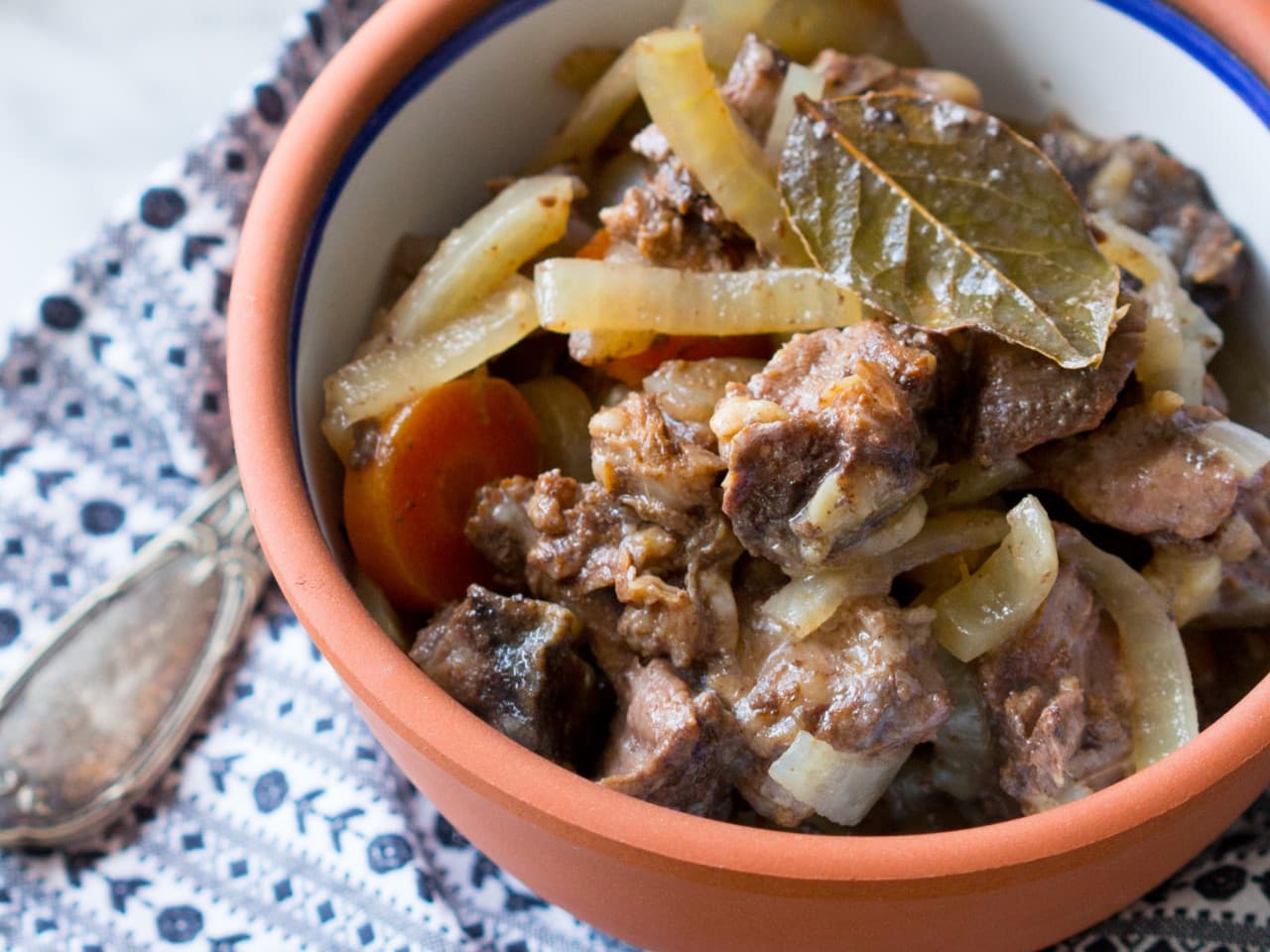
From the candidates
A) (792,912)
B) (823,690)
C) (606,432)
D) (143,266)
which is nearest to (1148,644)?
(823,690)

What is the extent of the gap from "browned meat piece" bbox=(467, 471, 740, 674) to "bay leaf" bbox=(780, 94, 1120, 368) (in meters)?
0.40

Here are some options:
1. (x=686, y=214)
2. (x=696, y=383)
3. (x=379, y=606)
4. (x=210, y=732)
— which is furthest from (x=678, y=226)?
(x=210, y=732)

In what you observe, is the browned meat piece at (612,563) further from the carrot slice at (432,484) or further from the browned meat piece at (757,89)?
the browned meat piece at (757,89)

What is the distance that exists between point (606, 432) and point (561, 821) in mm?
481

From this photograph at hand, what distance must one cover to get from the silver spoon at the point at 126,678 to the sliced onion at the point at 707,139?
117 cm

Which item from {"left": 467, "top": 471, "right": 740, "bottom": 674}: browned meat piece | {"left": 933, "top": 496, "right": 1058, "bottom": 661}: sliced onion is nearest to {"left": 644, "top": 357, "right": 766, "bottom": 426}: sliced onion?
{"left": 467, "top": 471, "right": 740, "bottom": 674}: browned meat piece

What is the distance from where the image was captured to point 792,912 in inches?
59.7

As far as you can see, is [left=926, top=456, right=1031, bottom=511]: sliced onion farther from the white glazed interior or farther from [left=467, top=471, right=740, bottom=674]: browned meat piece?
the white glazed interior

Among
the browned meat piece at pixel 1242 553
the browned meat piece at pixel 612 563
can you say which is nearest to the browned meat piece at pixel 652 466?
the browned meat piece at pixel 612 563

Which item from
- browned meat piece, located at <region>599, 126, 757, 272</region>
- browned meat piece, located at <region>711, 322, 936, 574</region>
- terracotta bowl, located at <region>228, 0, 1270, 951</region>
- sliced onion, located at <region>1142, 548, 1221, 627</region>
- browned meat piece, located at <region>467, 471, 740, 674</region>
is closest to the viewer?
terracotta bowl, located at <region>228, 0, 1270, 951</region>

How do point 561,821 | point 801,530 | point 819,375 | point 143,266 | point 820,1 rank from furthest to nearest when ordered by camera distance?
point 143,266, point 820,1, point 819,375, point 801,530, point 561,821

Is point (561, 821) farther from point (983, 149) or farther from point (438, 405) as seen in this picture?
point (983, 149)

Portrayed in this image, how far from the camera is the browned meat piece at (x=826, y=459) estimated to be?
1.56m

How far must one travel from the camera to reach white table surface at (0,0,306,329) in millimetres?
3346
